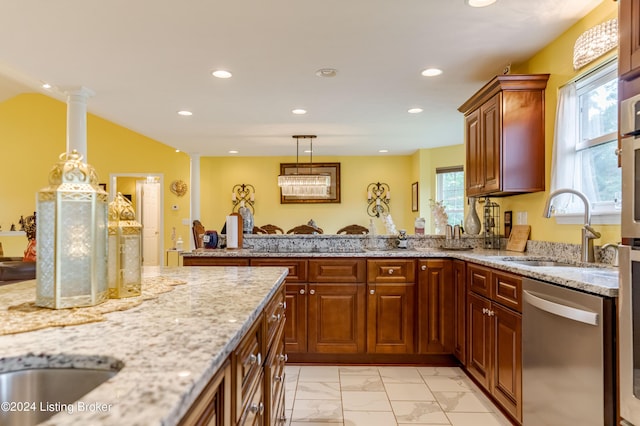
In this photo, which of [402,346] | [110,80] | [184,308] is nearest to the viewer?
[184,308]

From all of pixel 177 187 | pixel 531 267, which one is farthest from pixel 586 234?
pixel 177 187

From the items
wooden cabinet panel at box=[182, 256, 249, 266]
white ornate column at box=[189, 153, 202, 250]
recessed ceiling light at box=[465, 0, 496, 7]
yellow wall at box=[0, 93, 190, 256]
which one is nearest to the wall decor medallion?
yellow wall at box=[0, 93, 190, 256]

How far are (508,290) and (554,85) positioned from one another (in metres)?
1.55

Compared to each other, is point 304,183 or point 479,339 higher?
point 304,183

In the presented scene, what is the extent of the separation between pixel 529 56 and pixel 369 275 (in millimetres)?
2116

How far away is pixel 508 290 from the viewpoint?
211 cm

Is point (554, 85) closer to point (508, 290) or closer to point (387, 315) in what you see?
point (508, 290)

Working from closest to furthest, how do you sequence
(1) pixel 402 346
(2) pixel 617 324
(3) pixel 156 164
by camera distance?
(2) pixel 617 324 → (1) pixel 402 346 → (3) pixel 156 164

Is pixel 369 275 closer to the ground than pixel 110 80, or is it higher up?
closer to the ground

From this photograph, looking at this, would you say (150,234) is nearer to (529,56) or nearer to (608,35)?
(529,56)

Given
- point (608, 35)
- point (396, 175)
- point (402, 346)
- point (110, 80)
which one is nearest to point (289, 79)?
point (110, 80)

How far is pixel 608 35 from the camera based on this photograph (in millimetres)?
2076

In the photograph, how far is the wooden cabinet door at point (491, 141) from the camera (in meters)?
2.77

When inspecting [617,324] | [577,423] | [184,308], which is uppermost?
[184,308]
